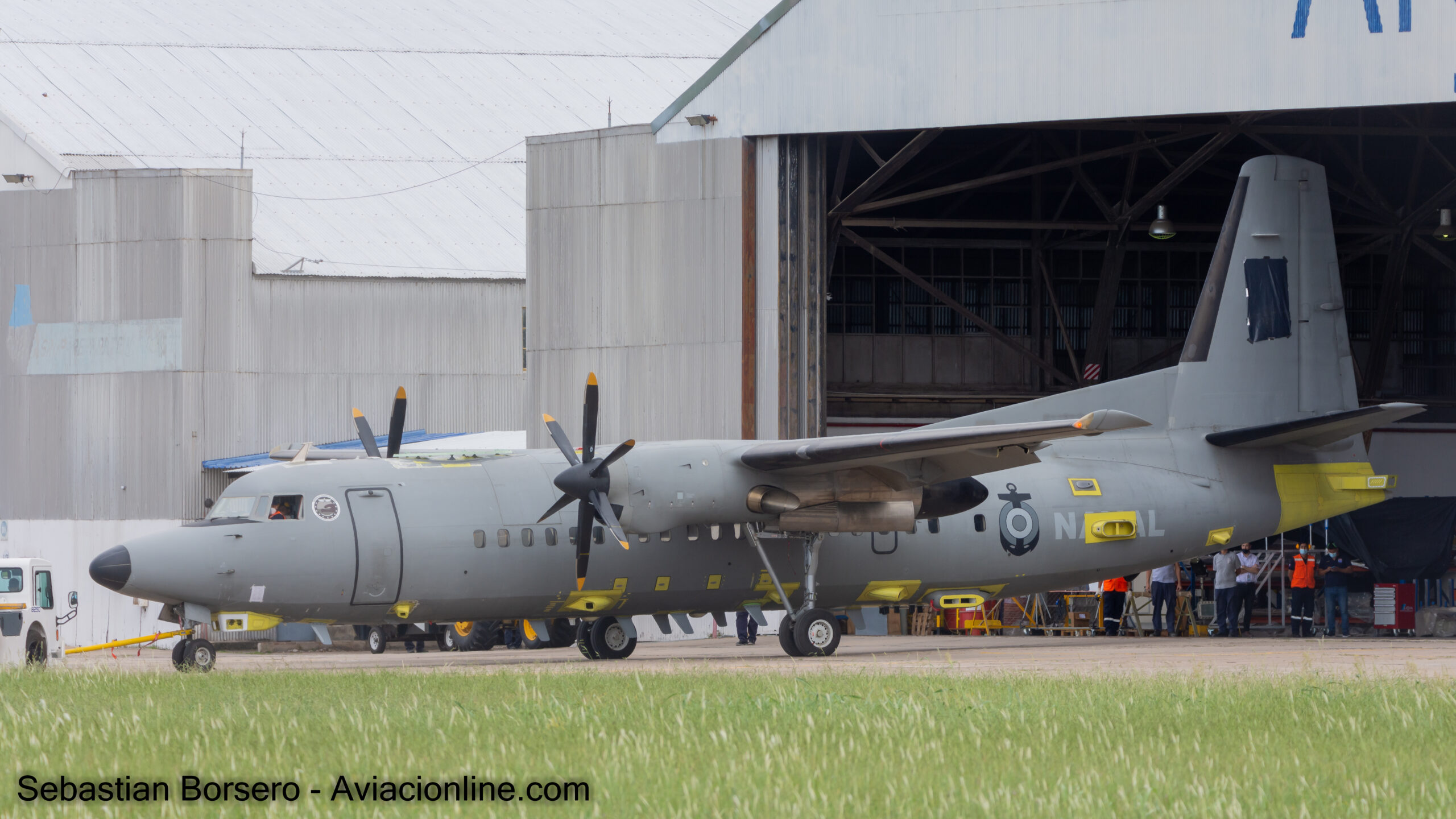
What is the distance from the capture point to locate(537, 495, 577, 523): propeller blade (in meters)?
20.5

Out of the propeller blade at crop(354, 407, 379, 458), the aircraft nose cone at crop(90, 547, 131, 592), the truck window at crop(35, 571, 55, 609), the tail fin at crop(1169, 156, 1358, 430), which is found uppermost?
the tail fin at crop(1169, 156, 1358, 430)

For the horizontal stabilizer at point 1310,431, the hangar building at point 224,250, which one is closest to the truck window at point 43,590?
the hangar building at point 224,250

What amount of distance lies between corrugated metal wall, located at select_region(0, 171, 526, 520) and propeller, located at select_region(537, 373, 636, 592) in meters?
19.1

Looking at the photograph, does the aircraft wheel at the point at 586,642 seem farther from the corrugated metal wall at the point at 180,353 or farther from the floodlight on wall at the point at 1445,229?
the floodlight on wall at the point at 1445,229

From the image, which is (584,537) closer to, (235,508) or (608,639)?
(608,639)

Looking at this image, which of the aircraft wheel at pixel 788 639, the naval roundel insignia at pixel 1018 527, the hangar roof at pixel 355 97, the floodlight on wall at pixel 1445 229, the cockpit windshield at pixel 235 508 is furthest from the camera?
the hangar roof at pixel 355 97

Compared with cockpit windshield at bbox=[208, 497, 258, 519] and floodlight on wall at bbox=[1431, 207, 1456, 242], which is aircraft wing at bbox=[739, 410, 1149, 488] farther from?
floodlight on wall at bbox=[1431, 207, 1456, 242]

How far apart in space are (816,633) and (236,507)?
8.25m

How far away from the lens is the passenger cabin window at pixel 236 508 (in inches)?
781

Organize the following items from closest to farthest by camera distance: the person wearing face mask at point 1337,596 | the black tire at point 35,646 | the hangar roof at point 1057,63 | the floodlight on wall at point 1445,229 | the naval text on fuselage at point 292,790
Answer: the naval text on fuselage at point 292,790 < the black tire at point 35,646 < the hangar roof at point 1057,63 < the person wearing face mask at point 1337,596 < the floodlight on wall at point 1445,229

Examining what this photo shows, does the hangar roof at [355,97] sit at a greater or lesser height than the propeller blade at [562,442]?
greater

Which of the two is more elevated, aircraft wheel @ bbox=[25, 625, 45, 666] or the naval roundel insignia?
the naval roundel insignia

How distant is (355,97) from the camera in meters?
46.2

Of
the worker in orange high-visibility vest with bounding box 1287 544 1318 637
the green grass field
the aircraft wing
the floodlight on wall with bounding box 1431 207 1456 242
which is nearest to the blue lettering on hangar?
the aircraft wing
